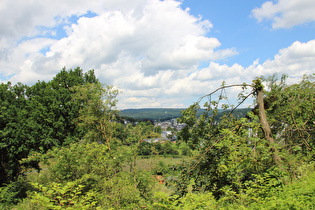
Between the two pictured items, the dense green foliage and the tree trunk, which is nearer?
the tree trunk

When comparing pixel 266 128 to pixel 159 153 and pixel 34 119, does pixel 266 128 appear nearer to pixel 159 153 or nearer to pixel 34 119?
pixel 159 153

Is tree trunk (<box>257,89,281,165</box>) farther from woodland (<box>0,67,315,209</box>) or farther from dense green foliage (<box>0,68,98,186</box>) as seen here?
dense green foliage (<box>0,68,98,186</box>)

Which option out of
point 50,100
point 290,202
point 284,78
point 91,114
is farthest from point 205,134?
point 50,100

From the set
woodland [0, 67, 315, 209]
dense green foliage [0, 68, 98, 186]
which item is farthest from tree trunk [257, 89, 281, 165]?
dense green foliage [0, 68, 98, 186]

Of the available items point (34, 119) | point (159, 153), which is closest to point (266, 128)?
point (159, 153)

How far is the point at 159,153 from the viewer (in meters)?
12.8

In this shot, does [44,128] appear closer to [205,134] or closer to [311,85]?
[205,134]

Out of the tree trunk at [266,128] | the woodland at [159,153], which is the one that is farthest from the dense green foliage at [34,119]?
the tree trunk at [266,128]

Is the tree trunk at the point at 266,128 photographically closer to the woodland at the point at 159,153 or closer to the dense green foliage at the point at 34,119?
the woodland at the point at 159,153

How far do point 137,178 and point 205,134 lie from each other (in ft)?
19.1

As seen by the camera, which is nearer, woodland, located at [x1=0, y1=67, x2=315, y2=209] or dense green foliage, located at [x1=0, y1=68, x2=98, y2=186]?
A: woodland, located at [x1=0, y1=67, x2=315, y2=209]

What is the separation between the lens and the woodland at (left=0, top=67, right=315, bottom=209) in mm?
3604

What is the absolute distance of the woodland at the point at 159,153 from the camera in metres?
3.60

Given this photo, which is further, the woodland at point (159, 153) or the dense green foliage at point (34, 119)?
the dense green foliage at point (34, 119)
